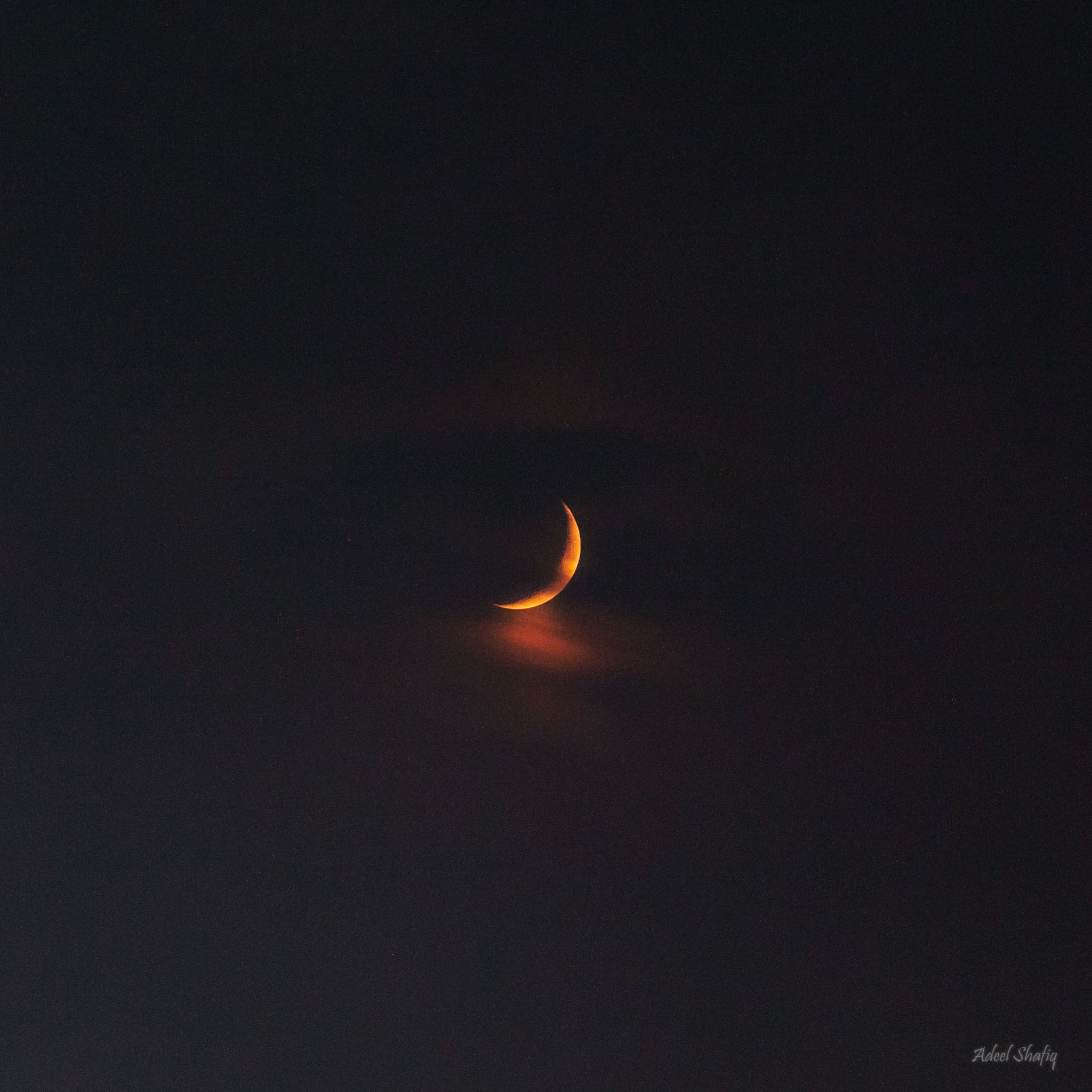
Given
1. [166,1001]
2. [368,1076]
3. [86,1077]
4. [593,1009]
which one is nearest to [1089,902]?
[593,1009]

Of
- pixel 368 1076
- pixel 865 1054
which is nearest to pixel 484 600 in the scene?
Result: pixel 368 1076

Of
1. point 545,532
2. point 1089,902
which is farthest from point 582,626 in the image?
point 1089,902

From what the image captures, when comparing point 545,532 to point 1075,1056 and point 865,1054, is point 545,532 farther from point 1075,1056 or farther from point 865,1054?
point 1075,1056

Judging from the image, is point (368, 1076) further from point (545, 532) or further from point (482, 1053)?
point (545, 532)

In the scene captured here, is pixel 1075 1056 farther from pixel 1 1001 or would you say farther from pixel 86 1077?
pixel 1 1001

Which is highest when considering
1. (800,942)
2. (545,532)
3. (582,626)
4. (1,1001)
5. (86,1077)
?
(545,532)

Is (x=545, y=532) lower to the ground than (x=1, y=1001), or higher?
higher

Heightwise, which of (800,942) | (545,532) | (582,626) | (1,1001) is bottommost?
(1,1001)
